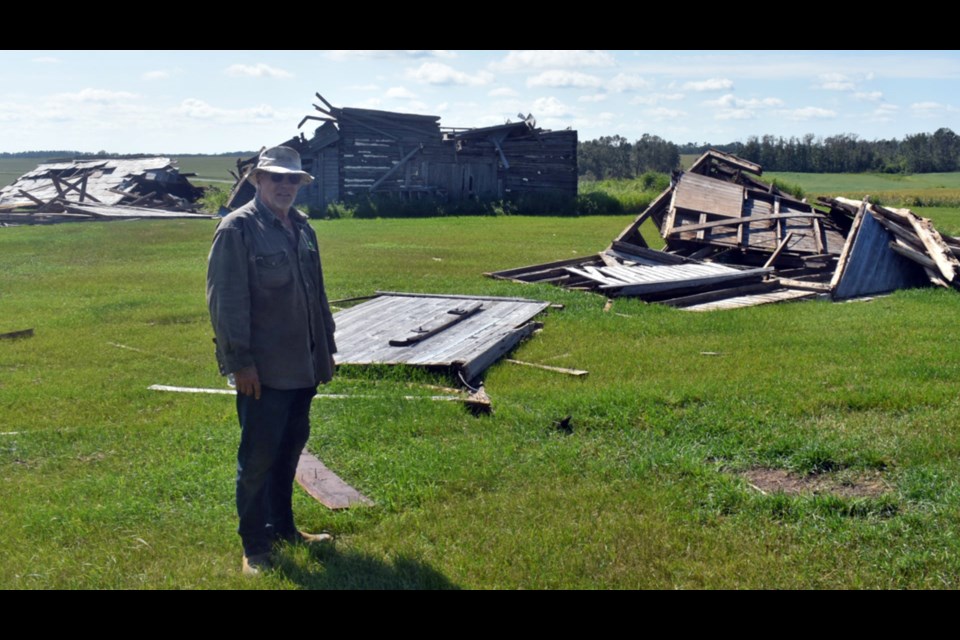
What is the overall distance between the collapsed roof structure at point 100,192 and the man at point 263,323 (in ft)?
117

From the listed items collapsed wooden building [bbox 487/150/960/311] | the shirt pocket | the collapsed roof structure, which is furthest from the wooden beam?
the shirt pocket

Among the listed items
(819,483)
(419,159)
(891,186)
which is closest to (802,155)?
(891,186)

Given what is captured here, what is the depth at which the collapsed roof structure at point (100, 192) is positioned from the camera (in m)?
39.0

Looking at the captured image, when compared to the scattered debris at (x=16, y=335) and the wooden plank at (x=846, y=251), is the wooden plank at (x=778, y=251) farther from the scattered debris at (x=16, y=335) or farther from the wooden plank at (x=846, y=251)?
the scattered debris at (x=16, y=335)

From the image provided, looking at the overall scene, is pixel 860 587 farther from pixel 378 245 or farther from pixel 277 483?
pixel 378 245

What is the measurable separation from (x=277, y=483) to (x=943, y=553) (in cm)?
366

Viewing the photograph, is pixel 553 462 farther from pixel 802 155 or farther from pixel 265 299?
pixel 802 155

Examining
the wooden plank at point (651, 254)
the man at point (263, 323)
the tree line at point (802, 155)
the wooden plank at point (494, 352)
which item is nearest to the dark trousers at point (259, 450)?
the man at point (263, 323)

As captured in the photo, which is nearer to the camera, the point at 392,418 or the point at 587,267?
the point at 392,418

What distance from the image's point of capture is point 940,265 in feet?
48.2

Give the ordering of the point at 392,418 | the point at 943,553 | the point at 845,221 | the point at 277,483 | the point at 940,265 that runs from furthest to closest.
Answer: the point at 845,221, the point at 940,265, the point at 392,418, the point at 277,483, the point at 943,553

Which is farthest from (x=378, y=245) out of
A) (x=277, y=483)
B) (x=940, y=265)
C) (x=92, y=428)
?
(x=277, y=483)

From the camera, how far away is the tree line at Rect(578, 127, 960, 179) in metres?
75.8

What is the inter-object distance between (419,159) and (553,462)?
33.1 meters
